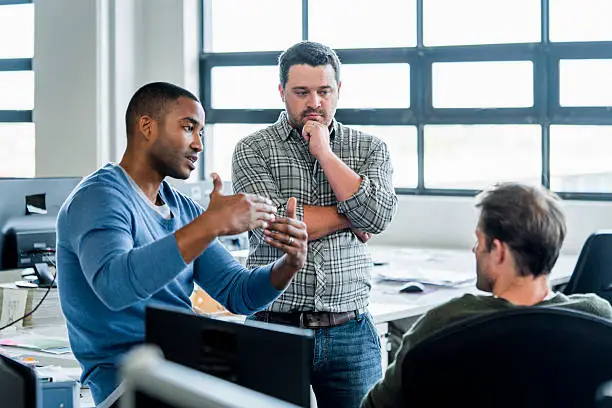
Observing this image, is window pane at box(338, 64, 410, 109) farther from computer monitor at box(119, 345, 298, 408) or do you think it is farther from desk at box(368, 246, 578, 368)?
computer monitor at box(119, 345, 298, 408)

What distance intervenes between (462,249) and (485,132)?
0.73m

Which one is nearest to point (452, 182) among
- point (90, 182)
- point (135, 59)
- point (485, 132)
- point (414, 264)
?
point (485, 132)

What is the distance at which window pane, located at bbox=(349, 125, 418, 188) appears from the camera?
236 inches

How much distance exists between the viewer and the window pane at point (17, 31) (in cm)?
704

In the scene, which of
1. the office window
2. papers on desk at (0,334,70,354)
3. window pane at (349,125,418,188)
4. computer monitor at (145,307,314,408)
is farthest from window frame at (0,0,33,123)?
computer monitor at (145,307,314,408)

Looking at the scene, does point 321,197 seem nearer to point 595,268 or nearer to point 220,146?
point 595,268

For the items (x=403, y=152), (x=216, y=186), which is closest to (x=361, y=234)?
(x=216, y=186)

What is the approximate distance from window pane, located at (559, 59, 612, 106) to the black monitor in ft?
10.1

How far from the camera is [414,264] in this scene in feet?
15.6

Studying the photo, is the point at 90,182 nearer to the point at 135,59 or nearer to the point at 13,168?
the point at 135,59

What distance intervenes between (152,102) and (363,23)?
13.3ft

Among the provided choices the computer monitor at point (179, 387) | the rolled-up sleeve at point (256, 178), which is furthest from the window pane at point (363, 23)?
the computer monitor at point (179, 387)

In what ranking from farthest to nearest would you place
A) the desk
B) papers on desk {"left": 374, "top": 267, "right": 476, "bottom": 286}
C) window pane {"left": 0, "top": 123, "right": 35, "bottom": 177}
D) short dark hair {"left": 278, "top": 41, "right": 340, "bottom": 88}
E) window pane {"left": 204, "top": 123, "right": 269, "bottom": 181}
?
window pane {"left": 0, "top": 123, "right": 35, "bottom": 177} < window pane {"left": 204, "top": 123, "right": 269, "bottom": 181} < papers on desk {"left": 374, "top": 267, "right": 476, "bottom": 286} < the desk < short dark hair {"left": 278, "top": 41, "right": 340, "bottom": 88}

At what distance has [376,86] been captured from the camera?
6.10 meters
